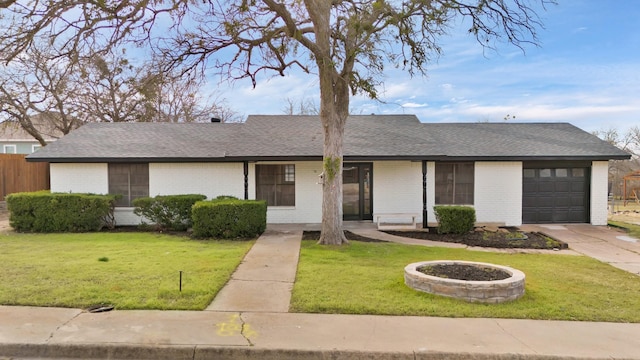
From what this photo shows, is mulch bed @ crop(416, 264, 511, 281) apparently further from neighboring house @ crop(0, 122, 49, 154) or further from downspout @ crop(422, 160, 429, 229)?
neighboring house @ crop(0, 122, 49, 154)

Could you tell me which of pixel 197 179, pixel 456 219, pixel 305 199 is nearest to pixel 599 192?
pixel 456 219

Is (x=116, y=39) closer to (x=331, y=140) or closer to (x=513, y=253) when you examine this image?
Answer: (x=331, y=140)

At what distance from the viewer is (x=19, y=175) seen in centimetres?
1858

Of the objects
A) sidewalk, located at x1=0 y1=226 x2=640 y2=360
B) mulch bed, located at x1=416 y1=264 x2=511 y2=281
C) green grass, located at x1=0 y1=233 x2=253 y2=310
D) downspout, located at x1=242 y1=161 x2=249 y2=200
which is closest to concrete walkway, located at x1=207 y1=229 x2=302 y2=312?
sidewalk, located at x1=0 y1=226 x2=640 y2=360

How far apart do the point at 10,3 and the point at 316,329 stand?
6.71 m

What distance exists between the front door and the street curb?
1079 cm

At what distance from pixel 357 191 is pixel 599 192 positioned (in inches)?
346

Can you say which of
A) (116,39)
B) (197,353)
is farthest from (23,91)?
(197,353)

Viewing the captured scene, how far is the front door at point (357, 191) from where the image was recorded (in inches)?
582

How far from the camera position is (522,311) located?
5.36 m

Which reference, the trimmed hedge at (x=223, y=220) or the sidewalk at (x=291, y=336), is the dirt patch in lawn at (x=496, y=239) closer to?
the trimmed hedge at (x=223, y=220)

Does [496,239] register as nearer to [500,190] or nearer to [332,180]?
[500,190]

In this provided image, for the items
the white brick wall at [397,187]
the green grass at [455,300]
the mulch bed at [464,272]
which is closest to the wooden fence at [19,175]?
the white brick wall at [397,187]

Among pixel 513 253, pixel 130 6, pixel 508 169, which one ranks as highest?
pixel 130 6
